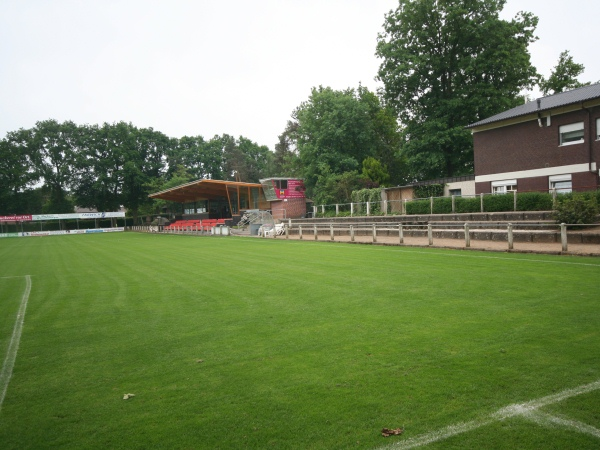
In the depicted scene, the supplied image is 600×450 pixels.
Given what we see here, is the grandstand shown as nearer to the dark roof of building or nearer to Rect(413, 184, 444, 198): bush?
Rect(413, 184, 444, 198): bush

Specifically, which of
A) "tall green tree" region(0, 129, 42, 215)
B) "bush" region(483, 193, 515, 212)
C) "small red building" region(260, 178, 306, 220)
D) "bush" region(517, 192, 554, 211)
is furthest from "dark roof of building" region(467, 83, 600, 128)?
"tall green tree" region(0, 129, 42, 215)

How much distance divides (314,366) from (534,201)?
18.4 m

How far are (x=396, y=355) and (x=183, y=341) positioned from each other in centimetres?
296

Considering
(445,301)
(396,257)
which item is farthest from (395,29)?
(445,301)

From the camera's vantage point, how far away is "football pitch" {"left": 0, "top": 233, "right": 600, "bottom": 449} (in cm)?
326

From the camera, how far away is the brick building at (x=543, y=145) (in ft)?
73.7

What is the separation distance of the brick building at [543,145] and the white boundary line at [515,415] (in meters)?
20.4

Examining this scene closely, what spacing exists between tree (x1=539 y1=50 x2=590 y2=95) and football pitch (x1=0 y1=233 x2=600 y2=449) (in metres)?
36.9

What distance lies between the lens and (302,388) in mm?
3982

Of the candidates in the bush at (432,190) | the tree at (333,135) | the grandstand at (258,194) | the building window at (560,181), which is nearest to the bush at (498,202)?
the building window at (560,181)

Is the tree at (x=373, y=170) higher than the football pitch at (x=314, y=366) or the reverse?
higher

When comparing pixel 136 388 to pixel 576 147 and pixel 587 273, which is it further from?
pixel 576 147

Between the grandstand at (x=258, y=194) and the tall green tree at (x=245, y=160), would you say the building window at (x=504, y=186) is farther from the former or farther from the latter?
the tall green tree at (x=245, y=160)

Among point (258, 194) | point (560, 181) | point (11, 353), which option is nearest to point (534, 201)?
point (560, 181)
